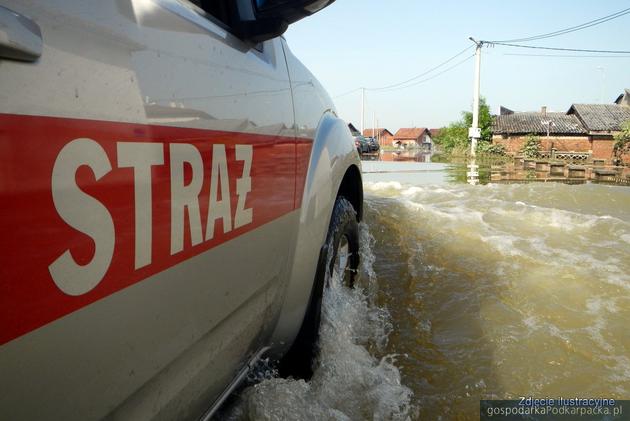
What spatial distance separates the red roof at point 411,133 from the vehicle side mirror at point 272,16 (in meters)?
101

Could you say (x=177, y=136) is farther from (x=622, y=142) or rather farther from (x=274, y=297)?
(x=622, y=142)

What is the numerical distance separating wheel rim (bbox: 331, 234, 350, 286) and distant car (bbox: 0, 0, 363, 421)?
35.5 inches

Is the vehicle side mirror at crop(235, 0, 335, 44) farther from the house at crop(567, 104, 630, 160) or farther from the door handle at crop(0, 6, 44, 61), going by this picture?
the house at crop(567, 104, 630, 160)

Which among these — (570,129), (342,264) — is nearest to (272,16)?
(342,264)

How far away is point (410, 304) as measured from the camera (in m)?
3.18

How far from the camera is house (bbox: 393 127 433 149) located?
9862 centimetres

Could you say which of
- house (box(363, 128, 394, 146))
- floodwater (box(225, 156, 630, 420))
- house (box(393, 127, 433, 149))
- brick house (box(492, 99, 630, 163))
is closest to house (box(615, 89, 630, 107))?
brick house (box(492, 99, 630, 163))

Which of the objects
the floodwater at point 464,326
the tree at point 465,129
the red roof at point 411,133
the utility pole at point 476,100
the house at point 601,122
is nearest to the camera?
the floodwater at point 464,326

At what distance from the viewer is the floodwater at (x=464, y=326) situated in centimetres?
199

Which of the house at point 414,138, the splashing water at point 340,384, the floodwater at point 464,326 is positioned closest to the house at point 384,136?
the house at point 414,138

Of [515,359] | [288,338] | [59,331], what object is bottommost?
[515,359]

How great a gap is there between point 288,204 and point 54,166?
96 cm

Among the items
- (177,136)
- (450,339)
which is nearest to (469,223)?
(450,339)

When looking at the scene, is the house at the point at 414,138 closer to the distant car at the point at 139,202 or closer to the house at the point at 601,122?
the house at the point at 601,122
